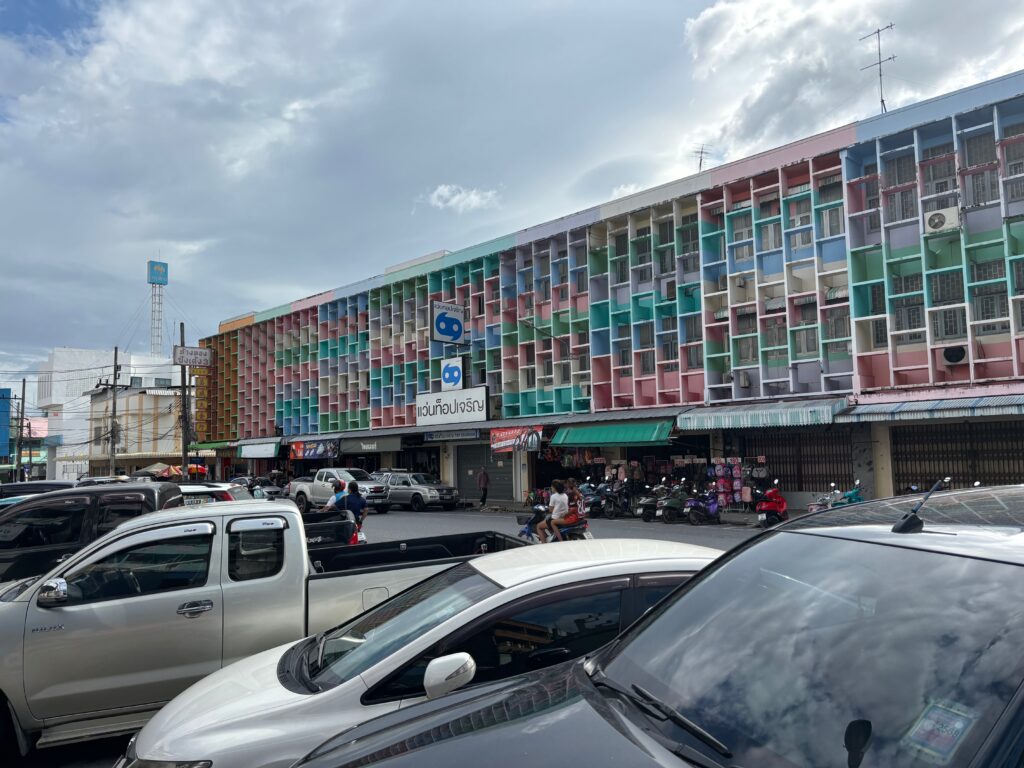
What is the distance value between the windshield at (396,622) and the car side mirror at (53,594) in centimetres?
222

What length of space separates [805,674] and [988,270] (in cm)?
2036

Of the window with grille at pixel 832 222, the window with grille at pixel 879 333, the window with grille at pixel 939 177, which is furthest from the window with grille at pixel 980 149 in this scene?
the window with grille at pixel 879 333

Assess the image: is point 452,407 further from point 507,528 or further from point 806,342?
point 806,342

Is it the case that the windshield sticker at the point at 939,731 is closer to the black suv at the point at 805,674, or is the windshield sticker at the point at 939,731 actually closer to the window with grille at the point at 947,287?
→ the black suv at the point at 805,674

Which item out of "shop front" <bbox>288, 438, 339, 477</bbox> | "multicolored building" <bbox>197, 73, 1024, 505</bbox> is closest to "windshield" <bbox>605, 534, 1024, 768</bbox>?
"multicolored building" <bbox>197, 73, 1024, 505</bbox>

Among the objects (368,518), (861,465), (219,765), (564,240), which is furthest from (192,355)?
(219,765)

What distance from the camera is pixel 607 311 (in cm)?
2725

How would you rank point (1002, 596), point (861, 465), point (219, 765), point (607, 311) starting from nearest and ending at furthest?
1. point (1002, 596)
2. point (219, 765)
3. point (861, 465)
4. point (607, 311)

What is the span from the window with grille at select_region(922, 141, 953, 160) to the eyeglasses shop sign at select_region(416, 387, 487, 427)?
17339 mm

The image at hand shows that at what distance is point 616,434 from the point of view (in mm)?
24547

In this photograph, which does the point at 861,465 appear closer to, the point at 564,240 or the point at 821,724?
the point at 564,240

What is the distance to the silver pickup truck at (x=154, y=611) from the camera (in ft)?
16.7

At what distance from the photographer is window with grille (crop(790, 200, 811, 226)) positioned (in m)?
21.9

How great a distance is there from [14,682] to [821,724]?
5.36 m
